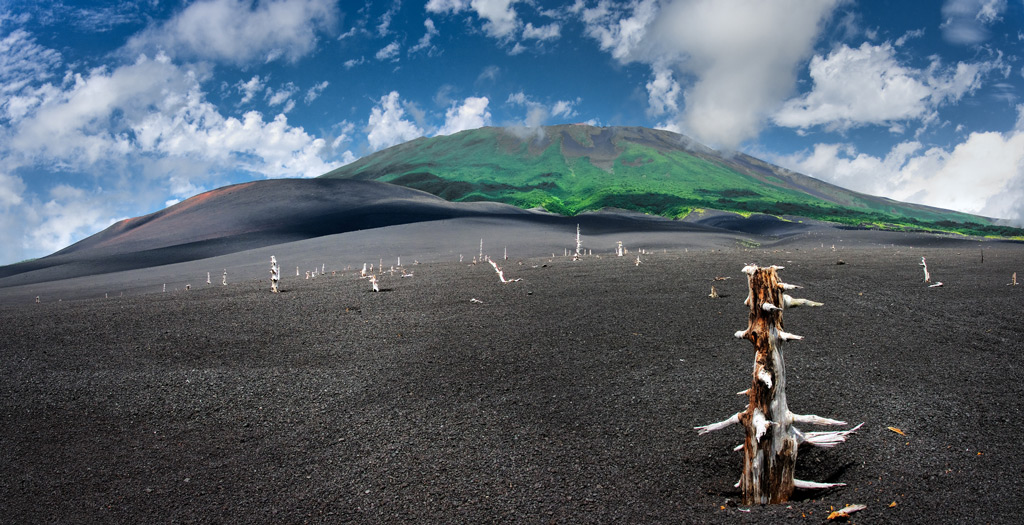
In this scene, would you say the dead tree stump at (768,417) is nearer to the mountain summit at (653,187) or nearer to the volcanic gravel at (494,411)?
the volcanic gravel at (494,411)

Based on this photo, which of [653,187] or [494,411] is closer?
[494,411]

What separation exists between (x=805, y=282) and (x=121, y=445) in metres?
25.3

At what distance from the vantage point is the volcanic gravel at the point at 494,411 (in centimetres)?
788

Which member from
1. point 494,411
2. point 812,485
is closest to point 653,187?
point 494,411

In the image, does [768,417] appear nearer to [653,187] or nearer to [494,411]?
[494,411]

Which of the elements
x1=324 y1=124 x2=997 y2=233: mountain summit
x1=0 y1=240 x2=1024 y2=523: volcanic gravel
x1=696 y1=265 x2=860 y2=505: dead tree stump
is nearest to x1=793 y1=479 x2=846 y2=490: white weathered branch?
x1=696 y1=265 x2=860 y2=505: dead tree stump

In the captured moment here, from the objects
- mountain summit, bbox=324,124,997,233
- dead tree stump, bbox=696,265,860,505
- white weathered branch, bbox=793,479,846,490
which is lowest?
white weathered branch, bbox=793,479,846,490

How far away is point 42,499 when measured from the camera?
27.8 ft

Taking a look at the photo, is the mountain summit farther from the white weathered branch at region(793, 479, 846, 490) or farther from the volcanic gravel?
the white weathered branch at region(793, 479, 846, 490)

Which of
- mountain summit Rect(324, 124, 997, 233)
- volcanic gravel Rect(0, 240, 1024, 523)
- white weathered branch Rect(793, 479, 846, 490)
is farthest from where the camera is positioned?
mountain summit Rect(324, 124, 997, 233)

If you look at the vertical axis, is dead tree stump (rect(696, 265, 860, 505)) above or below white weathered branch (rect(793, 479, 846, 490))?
above

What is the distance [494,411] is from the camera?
1078cm

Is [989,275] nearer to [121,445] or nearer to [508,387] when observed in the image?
[508,387]

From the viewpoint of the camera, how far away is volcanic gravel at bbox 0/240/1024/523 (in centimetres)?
788
